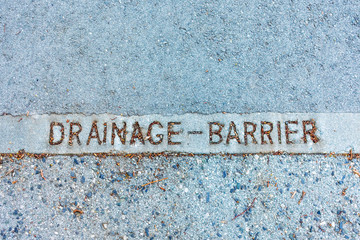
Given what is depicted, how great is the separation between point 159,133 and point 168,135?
0.10 meters

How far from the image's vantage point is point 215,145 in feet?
8.11

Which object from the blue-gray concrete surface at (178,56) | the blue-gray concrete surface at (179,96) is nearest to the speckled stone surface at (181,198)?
the blue-gray concrete surface at (179,96)

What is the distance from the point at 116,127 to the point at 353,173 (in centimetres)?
248

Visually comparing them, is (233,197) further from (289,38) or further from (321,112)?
(289,38)

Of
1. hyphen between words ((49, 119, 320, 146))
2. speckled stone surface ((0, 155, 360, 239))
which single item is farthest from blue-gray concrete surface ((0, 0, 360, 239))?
hyphen between words ((49, 119, 320, 146))

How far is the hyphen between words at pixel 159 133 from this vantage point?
2.48 meters

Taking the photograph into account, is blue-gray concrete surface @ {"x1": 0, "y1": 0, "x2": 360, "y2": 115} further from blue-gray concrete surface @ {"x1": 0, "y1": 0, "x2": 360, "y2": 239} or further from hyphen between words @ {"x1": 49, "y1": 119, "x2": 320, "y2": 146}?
hyphen between words @ {"x1": 49, "y1": 119, "x2": 320, "y2": 146}

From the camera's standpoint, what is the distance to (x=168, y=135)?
2.48 metres

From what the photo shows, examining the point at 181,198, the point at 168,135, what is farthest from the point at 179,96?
the point at 181,198

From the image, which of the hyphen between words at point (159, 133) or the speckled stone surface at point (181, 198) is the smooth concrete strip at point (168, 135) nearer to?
the hyphen between words at point (159, 133)

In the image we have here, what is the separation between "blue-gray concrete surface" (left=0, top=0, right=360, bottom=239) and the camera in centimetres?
235

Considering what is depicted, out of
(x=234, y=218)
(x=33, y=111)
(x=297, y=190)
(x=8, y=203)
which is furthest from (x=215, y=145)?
(x=8, y=203)

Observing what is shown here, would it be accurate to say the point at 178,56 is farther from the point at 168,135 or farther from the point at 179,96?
the point at 168,135

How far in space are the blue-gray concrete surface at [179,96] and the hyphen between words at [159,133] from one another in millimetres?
163
